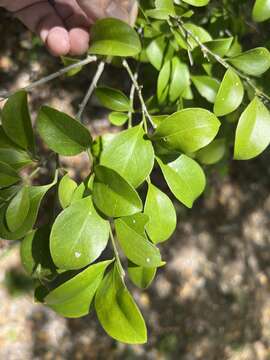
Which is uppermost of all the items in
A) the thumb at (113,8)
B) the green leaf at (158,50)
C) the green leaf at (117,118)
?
the thumb at (113,8)

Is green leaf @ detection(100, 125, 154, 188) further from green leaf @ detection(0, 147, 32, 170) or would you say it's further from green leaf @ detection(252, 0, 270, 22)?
green leaf @ detection(252, 0, 270, 22)

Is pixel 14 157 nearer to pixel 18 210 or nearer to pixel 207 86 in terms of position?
pixel 18 210

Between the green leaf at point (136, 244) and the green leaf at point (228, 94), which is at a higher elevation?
the green leaf at point (228, 94)

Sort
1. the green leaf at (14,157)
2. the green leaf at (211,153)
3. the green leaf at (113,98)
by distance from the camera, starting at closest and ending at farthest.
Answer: the green leaf at (14,157)
the green leaf at (113,98)
the green leaf at (211,153)

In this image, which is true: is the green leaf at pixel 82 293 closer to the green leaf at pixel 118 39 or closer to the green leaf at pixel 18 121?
the green leaf at pixel 18 121

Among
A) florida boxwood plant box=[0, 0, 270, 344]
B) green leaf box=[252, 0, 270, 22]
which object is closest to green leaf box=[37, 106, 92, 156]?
florida boxwood plant box=[0, 0, 270, 344]

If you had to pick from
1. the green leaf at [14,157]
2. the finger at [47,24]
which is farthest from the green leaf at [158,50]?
Result: the green leaf at [14,157]

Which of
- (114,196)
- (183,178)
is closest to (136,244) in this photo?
(114,196)

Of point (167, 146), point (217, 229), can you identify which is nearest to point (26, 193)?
point (167, 146)

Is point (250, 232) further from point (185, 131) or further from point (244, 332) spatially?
point (185, 131)
